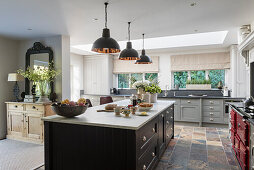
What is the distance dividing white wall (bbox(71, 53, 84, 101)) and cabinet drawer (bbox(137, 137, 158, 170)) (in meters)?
4.65

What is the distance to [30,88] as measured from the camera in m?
4.54

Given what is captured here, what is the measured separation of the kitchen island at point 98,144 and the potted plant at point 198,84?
13.4ft

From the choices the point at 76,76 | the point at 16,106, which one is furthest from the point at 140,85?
the point at 76,76

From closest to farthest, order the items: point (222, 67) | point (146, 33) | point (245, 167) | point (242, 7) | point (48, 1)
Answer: point (245, 167)
point (48, 1)
point (242, 7)
point (146, 33)
point (222, 67)

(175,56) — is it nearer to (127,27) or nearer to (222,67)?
(222,67)

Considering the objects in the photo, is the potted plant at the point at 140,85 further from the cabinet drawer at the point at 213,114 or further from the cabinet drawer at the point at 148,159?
the cabinet drawer at the point at 213,114

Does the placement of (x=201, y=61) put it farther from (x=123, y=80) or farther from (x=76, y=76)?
(x=76, y=76)

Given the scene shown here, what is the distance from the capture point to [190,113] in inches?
210

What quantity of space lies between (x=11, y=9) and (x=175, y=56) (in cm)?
479

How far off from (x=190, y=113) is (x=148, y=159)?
3.51m

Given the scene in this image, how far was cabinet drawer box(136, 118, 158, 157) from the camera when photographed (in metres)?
1.88

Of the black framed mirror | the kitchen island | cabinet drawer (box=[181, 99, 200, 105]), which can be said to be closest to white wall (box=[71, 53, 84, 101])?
the black framed mirror

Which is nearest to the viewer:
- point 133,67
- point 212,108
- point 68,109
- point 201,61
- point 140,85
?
point 68,109

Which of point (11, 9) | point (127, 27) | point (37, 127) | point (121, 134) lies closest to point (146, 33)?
point (127, 27)
